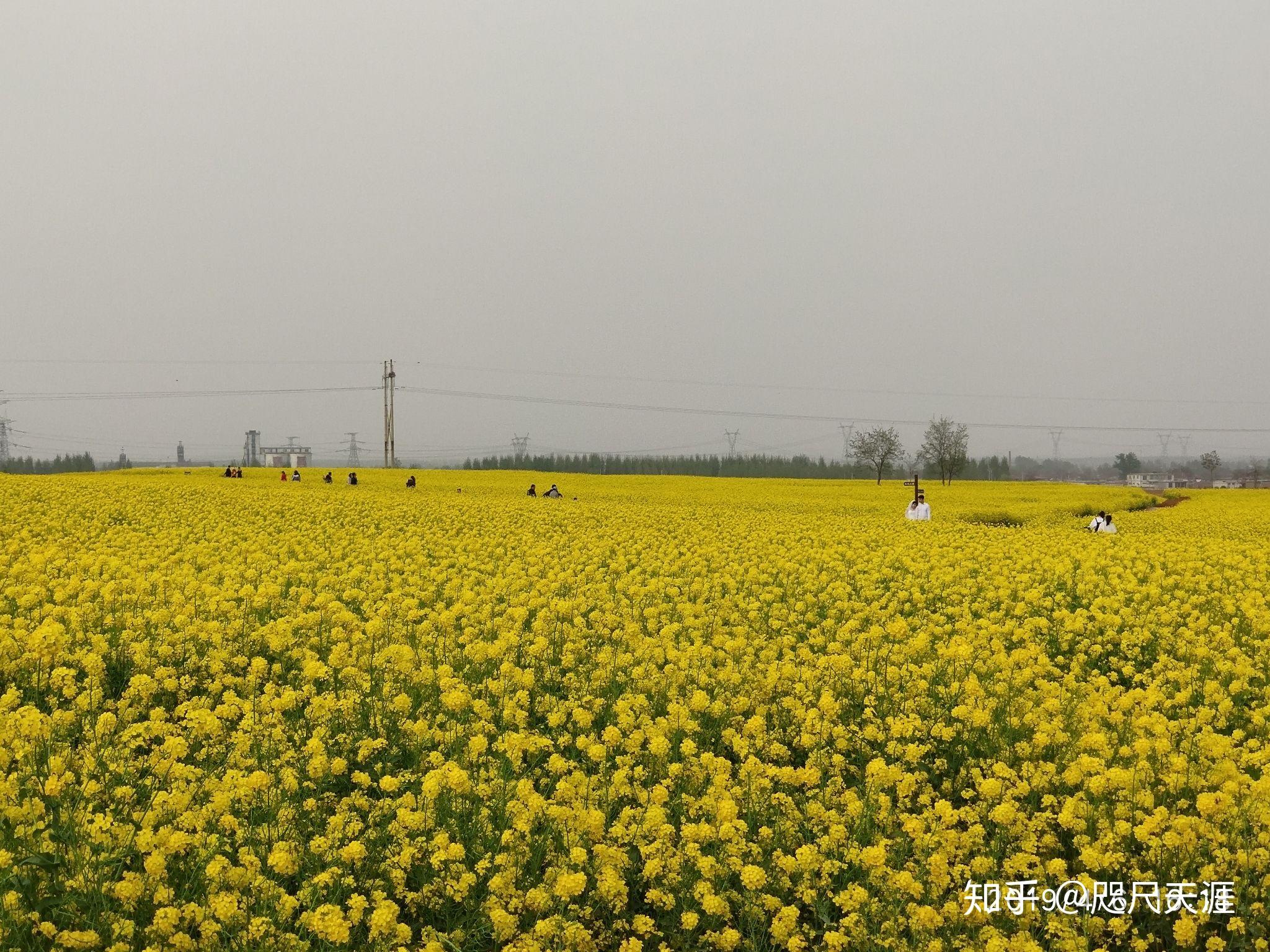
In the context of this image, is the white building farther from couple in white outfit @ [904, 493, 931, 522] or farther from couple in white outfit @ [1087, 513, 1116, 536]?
couple in white outfit @ [1087, 513, 1116, 536]

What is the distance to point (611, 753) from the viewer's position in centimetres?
589

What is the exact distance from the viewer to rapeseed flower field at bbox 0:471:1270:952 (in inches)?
161

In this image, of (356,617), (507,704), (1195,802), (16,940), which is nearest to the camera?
(16,940)

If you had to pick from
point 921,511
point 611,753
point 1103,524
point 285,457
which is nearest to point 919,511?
point 921,511

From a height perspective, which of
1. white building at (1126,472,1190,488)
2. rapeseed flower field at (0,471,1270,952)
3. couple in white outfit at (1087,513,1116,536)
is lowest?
white building at (1126,472,1190,488)

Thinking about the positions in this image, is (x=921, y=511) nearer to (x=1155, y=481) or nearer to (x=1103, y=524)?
(x=1103, y=524)

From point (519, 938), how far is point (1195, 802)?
4.50m

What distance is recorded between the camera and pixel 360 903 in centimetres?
386

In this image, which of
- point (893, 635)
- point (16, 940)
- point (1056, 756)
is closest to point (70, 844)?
point (16, 940)

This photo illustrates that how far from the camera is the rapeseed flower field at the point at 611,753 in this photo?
4.10 metres

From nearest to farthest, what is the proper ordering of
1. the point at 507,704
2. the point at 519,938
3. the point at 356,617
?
1. the point at 519,938
2. the point at 507,704
3. the point at 356,617

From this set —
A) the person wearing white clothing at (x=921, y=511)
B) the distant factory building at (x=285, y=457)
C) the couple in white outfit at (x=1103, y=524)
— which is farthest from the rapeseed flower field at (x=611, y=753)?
the distant factory building at (x=285, y=457)

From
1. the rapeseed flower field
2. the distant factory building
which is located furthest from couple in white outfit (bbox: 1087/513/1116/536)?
the distant factory building

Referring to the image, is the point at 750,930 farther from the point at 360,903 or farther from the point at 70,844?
the point at 70,844
